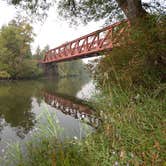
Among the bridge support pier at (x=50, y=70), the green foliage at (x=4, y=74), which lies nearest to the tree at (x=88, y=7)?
the green foliage at (x=4, y=74)

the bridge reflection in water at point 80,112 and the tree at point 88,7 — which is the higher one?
the tree at point 88,7

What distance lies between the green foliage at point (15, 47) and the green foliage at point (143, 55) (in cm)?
3369

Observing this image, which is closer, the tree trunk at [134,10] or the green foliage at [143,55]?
the green foliage at [143,55]

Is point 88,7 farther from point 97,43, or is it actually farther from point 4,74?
point 4,74

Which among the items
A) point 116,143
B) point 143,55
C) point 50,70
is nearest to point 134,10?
point 143,55

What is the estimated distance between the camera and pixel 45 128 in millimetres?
2598

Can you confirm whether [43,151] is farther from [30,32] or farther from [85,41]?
[30,32]

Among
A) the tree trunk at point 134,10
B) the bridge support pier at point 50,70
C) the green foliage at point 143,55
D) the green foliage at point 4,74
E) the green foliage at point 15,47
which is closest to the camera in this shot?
the green foliage at point 143,55

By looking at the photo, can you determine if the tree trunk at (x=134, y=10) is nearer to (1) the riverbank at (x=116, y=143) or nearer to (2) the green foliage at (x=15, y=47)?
(1) the riverbank at (x=116, y=143)

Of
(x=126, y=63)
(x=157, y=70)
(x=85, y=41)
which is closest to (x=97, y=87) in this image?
(x=126, y=63)

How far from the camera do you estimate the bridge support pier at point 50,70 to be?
49750 mm

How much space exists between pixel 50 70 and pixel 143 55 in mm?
48001

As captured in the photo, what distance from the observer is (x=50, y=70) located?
5209cm

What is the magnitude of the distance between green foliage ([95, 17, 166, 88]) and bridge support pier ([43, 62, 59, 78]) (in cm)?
4474
